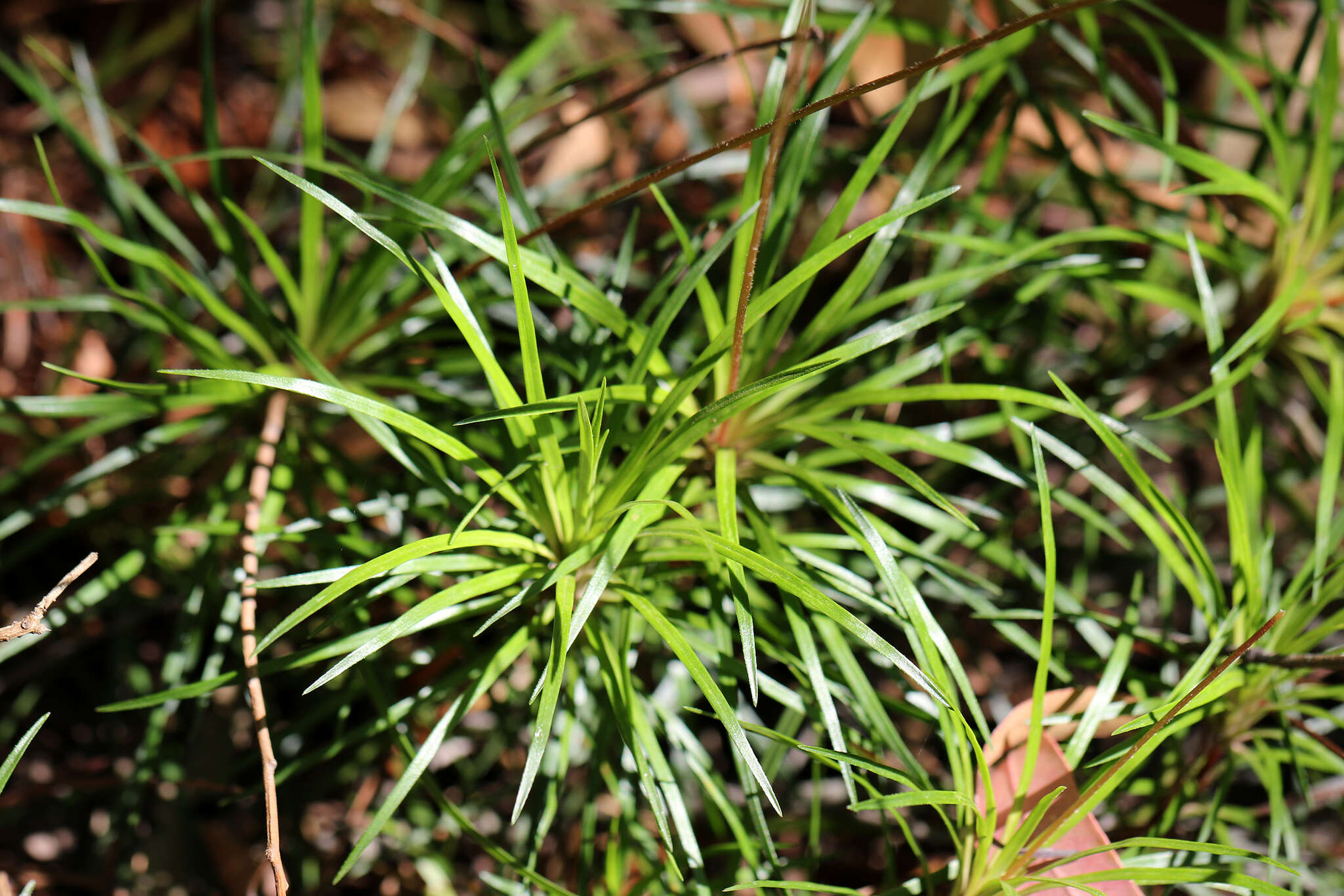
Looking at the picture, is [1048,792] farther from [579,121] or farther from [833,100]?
[579,121]

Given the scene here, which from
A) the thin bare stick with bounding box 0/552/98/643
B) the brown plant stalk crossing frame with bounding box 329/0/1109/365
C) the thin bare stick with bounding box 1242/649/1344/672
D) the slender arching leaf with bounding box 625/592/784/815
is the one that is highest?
the brown plant stalk crossing frame with bounding box 329/0/1109/365

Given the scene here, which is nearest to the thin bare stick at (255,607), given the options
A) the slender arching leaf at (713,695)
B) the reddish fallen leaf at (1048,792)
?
the slender arching leaf at (713,695)

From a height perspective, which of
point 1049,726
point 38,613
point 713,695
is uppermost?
point 38,613

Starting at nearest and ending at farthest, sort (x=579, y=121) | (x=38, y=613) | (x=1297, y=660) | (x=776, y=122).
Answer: (x=776, y=122)
(x=38, y=613)
(x=1297, y=660)
(x=579, y=121)

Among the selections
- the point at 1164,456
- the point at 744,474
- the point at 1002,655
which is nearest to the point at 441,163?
the point at 744,474

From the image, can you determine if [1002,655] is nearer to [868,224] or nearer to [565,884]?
[565,884]

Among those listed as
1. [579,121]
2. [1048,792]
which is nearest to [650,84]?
[579,121]

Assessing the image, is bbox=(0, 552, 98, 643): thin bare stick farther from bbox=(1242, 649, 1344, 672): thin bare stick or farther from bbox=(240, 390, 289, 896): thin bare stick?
bbox=(1242, 649, 1344, 672): thin bare stick

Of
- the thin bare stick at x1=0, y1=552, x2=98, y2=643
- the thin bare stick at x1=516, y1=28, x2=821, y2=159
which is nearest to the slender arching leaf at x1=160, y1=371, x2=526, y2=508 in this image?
the thin bare stick at x1=0, y1=552, x2=98, y2=643

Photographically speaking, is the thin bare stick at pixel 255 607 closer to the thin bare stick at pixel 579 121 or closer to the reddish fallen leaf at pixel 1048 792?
the thin bare stick at pixel 579 121
